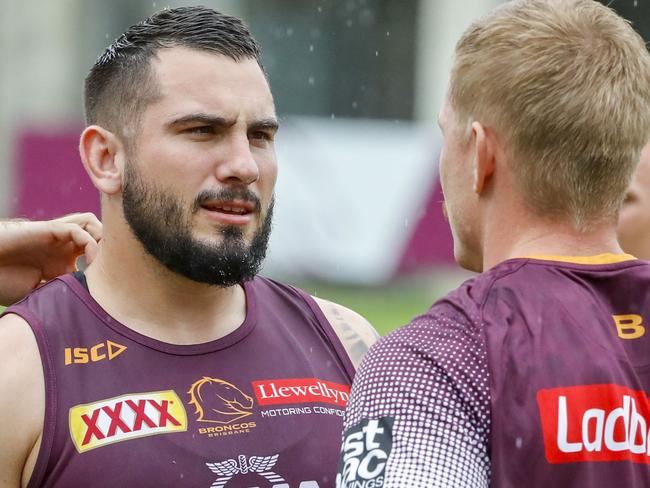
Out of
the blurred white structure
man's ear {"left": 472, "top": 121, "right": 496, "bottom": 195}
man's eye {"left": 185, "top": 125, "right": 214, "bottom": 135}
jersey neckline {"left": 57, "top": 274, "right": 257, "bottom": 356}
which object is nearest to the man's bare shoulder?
jersey neckline {"left": 57, "top": 274, "right": 257, "bottom": 356}

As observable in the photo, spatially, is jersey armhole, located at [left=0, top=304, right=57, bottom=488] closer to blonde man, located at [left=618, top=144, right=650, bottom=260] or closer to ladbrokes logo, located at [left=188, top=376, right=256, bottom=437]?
ladbrokes logo, located at [left=188, top=376, right=256, bottom=437]

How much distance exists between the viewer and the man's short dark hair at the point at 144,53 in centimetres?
340

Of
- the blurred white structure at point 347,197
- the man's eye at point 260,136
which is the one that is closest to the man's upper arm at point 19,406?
the man's eye at point 260,136

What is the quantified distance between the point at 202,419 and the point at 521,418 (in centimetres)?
121

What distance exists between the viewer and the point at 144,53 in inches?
136

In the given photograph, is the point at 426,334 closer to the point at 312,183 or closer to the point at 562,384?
the point at 562,384

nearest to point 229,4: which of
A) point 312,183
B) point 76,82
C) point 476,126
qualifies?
point 76,82

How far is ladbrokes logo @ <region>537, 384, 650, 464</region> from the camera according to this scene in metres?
2.16

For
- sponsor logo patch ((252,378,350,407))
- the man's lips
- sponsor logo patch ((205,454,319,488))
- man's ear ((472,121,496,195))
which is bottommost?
sponsor logo patch ((205,454,319,488))

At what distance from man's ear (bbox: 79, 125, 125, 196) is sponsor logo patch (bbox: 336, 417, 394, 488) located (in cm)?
146

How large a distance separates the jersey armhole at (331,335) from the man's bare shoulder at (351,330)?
17 millimetres

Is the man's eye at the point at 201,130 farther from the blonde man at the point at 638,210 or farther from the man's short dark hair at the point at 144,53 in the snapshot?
the blonde man at the point at 638,210

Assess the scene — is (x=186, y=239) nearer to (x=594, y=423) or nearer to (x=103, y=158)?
(x=103, y=158)

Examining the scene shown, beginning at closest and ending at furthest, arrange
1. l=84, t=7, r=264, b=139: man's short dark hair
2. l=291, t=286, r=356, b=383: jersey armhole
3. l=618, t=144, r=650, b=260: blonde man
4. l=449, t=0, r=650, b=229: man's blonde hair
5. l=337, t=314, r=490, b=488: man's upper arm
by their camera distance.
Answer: l=337, t=314, r=490, b=488: man's upper arm, l=449, t=0, r=650, b=229: man's blonde hair, l=84, t=7, r=264, b=139: man's short dark hair, l=291, t=286, r=356, b=383: jersey armhole, l=618, t=144, r=650, b=260: blonde man
